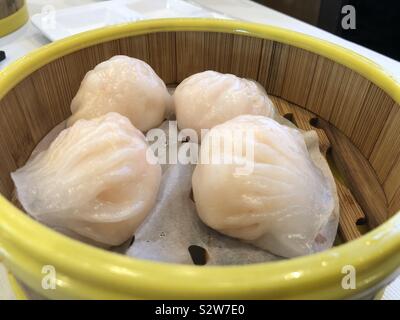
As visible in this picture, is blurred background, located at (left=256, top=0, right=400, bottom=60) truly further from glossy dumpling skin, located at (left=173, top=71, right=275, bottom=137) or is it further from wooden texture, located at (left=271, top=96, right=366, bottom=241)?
glossy dumpling skin, located at (left=173, top=71, right=275, bottom=137)

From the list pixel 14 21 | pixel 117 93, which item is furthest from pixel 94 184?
pixel 14 21

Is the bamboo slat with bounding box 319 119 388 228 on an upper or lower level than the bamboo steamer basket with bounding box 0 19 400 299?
lower

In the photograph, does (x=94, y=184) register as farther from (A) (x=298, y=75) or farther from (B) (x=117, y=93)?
(A) (x=298, y=75)

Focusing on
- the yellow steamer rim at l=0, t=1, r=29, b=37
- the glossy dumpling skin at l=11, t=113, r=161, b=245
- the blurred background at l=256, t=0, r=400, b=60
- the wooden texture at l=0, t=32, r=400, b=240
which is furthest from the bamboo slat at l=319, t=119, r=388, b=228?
the blurred background at l=256, t=0, r=400, b=60

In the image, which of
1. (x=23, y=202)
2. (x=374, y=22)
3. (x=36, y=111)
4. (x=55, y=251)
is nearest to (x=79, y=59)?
(x=36, y=111)

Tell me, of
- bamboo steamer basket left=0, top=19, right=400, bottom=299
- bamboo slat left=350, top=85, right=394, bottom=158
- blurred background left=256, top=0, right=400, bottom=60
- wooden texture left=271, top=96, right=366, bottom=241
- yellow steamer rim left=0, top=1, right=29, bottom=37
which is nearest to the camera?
bamboo steamer basket left=0, top=19, right=400, bottom=299

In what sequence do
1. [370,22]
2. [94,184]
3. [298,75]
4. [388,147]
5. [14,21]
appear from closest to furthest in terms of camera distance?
[94,184] < [388,147] < [298,75] < [14,21] < [370,22]

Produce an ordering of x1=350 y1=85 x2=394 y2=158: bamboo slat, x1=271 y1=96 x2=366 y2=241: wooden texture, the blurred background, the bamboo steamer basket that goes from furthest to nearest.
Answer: the blurred background
x1=350 y1=85 x2=394 y2=158: bamboo slat
x1=271 y1=96 x2=366 y2=241: wooden texture
the bamboo steamer basket

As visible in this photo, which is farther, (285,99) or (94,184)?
(285,99)
